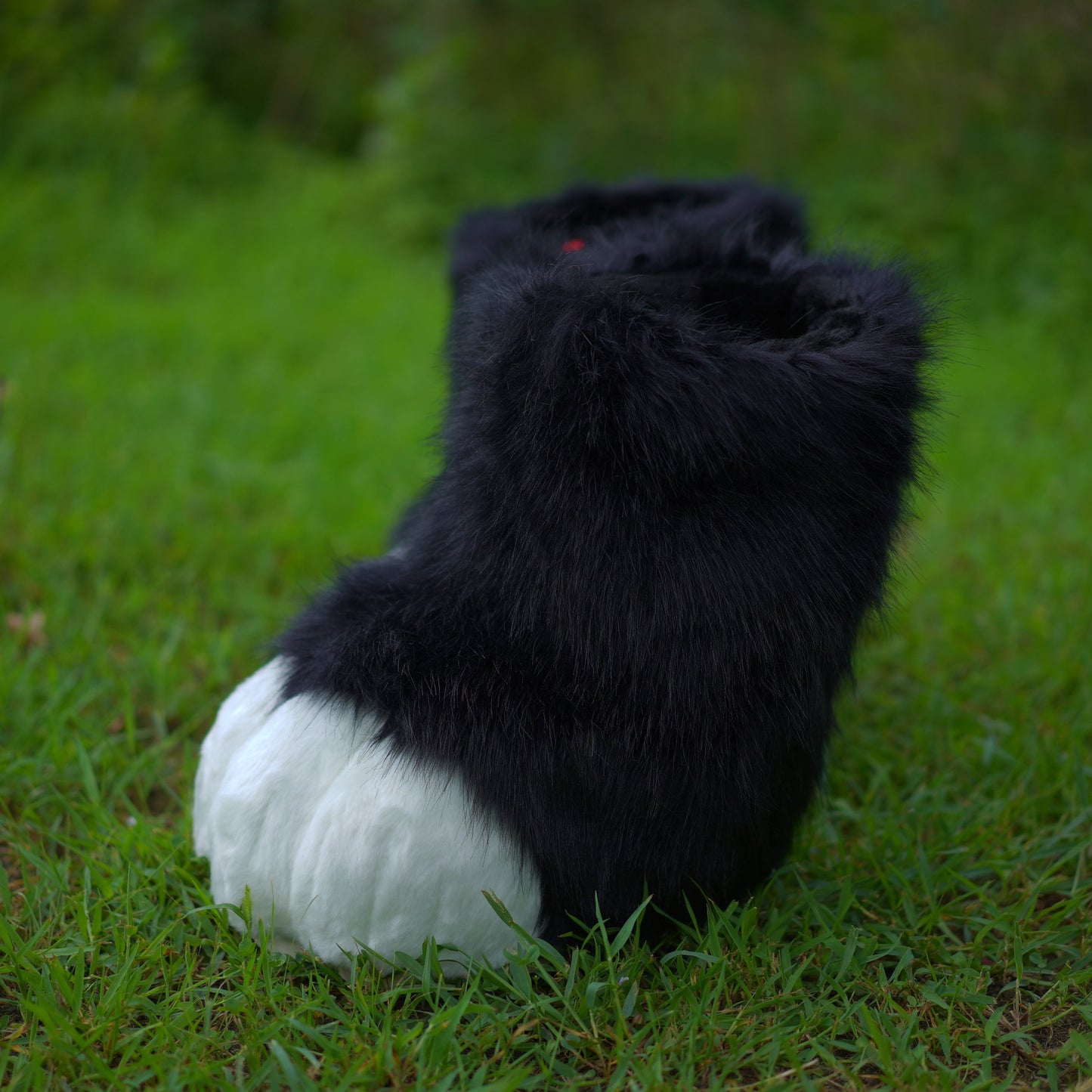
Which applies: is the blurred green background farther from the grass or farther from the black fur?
the black fur

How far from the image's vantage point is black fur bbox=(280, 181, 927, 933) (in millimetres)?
1209

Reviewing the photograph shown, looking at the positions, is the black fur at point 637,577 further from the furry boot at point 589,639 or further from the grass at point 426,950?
the grass at point 426,950

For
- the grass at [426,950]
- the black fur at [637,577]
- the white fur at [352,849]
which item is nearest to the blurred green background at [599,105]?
the grass at [426,950]

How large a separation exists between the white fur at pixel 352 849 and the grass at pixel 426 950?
6 cm

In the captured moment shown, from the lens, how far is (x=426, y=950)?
1.29 meters

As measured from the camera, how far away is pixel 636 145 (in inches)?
227

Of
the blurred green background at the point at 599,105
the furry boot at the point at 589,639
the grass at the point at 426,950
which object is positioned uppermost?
the blurred green background at the point at 599,105

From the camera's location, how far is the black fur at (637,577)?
1.21 metres

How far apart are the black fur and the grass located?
181 mm

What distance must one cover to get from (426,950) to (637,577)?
55 cm

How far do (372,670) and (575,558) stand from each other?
320 millimetres

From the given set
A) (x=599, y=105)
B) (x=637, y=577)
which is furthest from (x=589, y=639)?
(x=599, y=105)

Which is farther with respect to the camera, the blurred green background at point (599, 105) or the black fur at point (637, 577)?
the blurred green background at point (599, 105)

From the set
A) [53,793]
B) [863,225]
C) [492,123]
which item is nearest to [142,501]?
[53,793]
